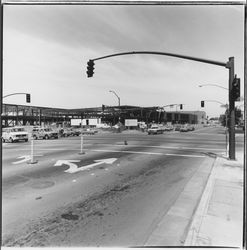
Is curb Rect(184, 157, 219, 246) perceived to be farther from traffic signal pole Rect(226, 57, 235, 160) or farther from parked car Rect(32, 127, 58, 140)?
parked car Rect(32, 127, 58, 140)

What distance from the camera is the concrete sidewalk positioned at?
3932 mm

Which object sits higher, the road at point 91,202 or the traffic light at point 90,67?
the traffic light at point 90,67

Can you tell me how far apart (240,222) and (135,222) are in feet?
7.58

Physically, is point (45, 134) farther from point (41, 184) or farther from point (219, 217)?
point (219, 217)

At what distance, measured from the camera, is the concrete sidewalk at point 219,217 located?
3.93m

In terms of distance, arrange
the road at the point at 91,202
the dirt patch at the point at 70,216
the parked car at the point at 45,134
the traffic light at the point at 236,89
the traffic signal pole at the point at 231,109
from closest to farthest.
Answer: the road at the point at 91,202 → the dirt patch at the point at 70,216 → the traffic light at the point at 236,89 → the traffic signal pole at the point at 231,109 → the parked car at the point at 45,134

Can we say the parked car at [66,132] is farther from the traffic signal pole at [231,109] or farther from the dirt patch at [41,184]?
the dirt patch at [41,184]

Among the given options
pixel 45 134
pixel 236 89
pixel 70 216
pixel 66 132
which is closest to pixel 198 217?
pixel 70 216

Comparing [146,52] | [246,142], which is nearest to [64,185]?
[246,142]

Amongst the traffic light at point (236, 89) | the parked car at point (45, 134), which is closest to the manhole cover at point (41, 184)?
the traffic light at point (236, 89)

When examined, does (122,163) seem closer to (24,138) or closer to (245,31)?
(245,31)

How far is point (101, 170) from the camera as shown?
29.8 ft

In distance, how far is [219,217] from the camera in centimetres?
468

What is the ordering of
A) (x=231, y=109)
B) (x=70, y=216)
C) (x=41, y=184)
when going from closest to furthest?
(x=70, y=216)
(x=41, y=184)
(x=231, y=109)
